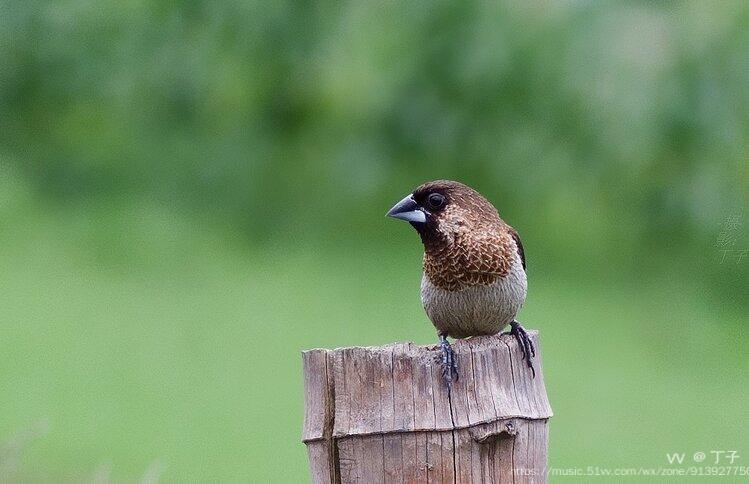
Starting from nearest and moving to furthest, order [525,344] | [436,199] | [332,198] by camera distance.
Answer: [525,344], [436,199], [332,198]

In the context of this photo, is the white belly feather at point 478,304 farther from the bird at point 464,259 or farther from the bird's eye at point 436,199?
the bird's eye at point 436,199

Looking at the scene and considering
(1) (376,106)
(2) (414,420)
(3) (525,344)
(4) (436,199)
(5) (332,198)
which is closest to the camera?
(2) (414,420)

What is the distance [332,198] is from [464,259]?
4443 mm

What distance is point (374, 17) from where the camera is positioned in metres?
8.46

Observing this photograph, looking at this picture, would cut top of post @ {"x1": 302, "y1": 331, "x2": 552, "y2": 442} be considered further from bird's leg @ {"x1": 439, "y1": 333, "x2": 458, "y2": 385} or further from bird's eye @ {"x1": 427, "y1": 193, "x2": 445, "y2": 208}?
bird's eye @ {"x1": 427, "y1": 193, "x2": 445, "y2": 208}

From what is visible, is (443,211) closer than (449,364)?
No

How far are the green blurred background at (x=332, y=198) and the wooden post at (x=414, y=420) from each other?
3231 mm

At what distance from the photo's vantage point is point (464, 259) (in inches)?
138

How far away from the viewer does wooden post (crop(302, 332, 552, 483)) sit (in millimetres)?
2816

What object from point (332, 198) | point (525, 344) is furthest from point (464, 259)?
point (332, 198)

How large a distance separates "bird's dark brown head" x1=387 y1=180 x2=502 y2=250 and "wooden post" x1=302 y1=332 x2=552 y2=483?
60cm

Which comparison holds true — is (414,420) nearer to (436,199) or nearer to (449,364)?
(449,364)

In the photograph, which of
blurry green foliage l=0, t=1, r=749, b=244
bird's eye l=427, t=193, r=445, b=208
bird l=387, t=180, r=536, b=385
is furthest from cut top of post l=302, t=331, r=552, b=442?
blurry green foliage l=0, t=1, r=749, b=244

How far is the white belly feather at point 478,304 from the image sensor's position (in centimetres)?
353
